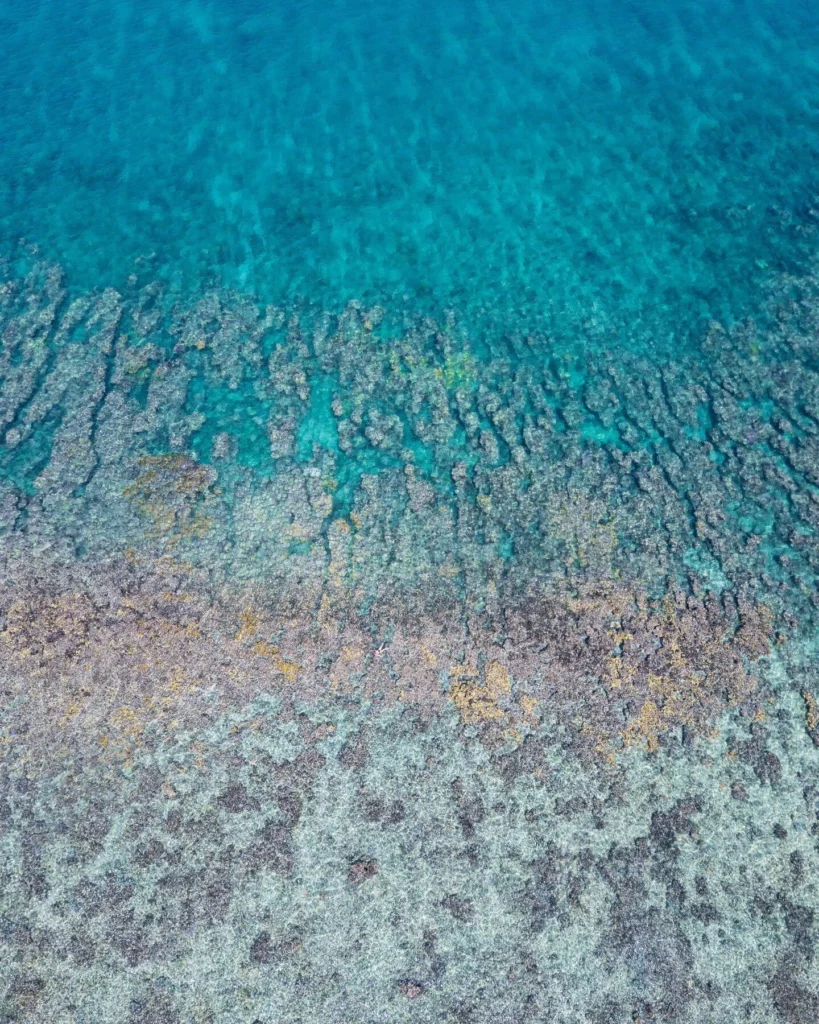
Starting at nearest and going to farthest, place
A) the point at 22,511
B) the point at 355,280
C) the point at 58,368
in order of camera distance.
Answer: the point at 22,511 < the point at 58,368 < the point at 355,280

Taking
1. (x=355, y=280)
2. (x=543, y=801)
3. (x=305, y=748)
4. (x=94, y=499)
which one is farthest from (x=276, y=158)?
(x=543, y=801)

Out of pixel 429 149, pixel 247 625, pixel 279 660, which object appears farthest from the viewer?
pixel 429 149

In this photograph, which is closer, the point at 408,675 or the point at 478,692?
the point at 478,692

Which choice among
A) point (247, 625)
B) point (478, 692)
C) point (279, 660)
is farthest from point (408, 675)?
point (247, 625)

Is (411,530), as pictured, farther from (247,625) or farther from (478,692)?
(478,692)

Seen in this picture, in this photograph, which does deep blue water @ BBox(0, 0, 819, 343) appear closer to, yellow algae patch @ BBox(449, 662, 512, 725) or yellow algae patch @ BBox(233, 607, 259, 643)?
yellow algae patch @ BBox(233, 607, 259, 643)

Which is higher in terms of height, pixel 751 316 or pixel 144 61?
pixel 144 61

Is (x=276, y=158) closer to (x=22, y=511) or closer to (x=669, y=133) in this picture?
(x=669, y=133)

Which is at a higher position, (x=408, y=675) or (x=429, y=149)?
(x=429, y=149)
